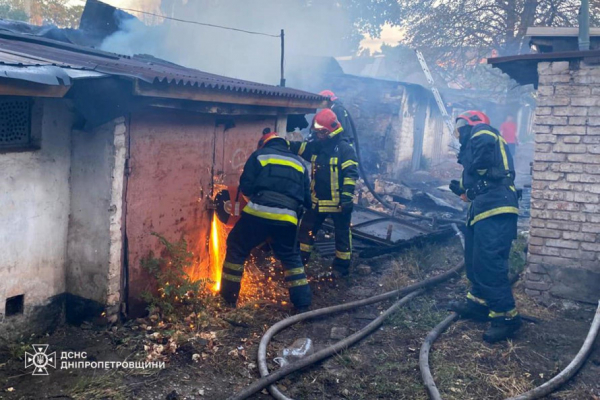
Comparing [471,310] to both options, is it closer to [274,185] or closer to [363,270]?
[363,270]

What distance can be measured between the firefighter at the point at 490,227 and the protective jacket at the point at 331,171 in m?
1.66

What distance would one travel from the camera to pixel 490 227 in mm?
5664

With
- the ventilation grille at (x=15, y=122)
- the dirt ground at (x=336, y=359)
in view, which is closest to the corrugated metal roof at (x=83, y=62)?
the ventilation grille at (x=15, y=122)

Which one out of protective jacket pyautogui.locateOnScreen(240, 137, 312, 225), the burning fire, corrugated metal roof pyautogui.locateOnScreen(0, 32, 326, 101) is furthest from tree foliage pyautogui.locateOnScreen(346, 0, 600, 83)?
the burning fire

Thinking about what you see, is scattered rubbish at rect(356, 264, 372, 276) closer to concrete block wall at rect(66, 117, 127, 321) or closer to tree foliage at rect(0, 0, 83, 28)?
concrete block wall at rect(66, 117, 127, 321)

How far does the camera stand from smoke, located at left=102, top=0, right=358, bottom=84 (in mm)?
16306

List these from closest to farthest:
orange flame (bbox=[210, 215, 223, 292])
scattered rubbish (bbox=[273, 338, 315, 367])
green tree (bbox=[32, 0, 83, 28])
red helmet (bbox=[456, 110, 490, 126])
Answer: scattered rubbish (bbox=[273, 338, 315, 367]) < red helmet (bbox=[456, 110, 490, 126]) < orange flame (bbox=[210, 215, 223, 292]) < green tree (bbox=[32, 0, 83, 28])

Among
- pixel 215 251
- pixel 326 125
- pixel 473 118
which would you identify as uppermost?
pixel 473 118

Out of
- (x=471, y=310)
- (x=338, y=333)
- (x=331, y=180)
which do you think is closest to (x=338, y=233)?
(x=331, y=180)

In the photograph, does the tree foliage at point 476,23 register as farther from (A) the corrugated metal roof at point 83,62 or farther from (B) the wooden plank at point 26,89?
A: (B) the wooden plank at point 26,89

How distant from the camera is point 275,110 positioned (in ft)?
24.6

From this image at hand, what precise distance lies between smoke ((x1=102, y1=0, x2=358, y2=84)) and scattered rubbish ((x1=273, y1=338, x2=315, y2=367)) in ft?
31.5

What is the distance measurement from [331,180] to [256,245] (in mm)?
1809

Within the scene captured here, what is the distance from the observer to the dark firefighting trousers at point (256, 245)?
5.74 metres
